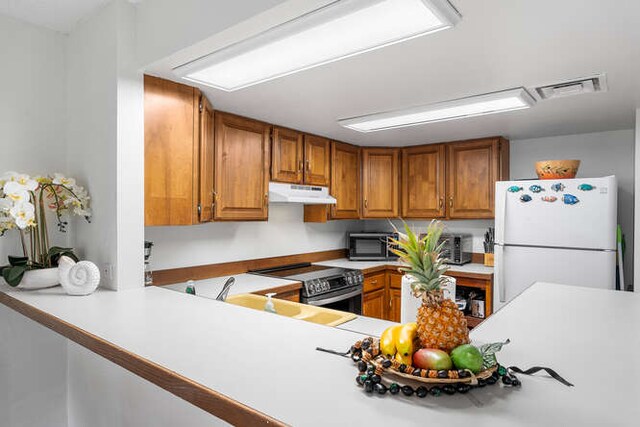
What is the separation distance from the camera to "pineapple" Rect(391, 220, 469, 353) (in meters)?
0.91

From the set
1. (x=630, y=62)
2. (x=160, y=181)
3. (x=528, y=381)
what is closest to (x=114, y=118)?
(x=160, y=181)

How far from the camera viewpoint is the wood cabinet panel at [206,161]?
2.27 meters

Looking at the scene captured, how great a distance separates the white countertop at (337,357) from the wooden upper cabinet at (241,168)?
3.33ft

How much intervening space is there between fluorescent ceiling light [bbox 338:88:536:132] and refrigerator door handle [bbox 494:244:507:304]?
119cm

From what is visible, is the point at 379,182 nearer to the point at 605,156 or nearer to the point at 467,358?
the point at 605,156

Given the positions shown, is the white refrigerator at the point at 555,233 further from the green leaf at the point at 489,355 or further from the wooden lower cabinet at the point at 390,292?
the green leaf at the point at 489,355

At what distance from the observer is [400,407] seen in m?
0.79

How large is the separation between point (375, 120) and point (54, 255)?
2.13 m

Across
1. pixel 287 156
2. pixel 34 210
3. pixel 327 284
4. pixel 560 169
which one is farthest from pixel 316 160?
pixel 34 210

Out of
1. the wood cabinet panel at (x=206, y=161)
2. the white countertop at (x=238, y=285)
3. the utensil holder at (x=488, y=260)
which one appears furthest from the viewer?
the utensil holder at (x=488, y=260)

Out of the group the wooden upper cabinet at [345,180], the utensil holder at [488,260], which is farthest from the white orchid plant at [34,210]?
the utensil holder at [488,260]

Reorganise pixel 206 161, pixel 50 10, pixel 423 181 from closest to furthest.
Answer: pixel 50 10, pixel 206 161, pixel 423 181

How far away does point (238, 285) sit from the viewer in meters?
2.77

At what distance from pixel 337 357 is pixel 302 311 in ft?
3.77
